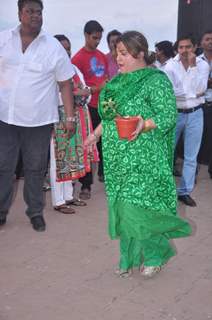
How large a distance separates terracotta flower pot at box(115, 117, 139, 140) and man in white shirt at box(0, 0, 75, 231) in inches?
52.6

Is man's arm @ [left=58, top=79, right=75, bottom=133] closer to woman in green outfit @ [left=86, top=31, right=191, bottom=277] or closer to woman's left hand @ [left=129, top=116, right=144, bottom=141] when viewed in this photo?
woman in green outfit @ [left=86, top=31, right=191, bottom=277]

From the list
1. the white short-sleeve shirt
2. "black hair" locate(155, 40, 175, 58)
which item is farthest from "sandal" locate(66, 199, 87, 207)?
"black hair" locate(155, 40, 175, 58)

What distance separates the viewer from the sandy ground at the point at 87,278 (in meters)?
3.16

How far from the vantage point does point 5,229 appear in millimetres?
4559

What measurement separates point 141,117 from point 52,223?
1.91 m

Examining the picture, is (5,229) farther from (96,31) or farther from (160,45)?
(160,45)

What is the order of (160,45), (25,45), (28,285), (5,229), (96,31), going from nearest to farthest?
(28,285)
(25,45)
(5,229)
(96,31)
(160,45)

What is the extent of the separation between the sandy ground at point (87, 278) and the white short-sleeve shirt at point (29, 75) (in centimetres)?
101

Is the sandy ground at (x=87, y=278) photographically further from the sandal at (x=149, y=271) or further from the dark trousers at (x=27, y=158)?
A: the dark trousers at (x=27, y=158)

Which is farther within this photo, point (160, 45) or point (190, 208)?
point (160, 45)

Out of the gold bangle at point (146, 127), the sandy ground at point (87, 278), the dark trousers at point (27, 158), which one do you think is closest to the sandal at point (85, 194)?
the sandy ground at point (87, 278)

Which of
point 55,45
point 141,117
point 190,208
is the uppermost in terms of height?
point 55,45

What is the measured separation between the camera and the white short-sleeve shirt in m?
4.11

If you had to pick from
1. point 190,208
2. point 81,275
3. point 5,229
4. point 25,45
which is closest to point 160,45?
point 190,208
